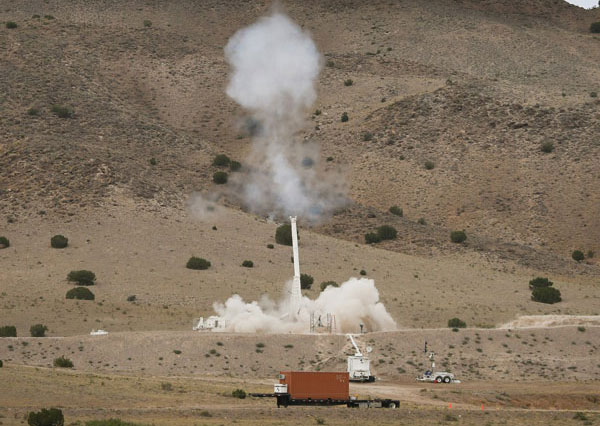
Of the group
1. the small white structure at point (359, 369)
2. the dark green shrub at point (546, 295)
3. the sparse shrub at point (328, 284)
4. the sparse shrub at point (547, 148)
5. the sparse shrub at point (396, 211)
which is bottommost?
the small white structure at point (359, 369)

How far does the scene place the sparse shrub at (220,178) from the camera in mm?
112500

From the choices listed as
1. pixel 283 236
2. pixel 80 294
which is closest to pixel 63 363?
pixel 80 294

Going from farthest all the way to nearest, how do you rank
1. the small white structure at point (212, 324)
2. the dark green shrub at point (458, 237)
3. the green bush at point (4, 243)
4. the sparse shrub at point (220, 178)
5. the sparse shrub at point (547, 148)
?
the sparse shrub at point (547, 148), the sparse shrub at point (220, 178), the dark green shrub at point (458, 237), the green bush at point (4, 243), the small white structure at point (212, 324)

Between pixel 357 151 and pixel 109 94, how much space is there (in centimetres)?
2660

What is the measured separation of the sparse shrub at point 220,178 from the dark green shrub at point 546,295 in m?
34.5

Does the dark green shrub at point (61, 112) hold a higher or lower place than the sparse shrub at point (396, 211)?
higher

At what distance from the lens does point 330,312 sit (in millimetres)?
72812

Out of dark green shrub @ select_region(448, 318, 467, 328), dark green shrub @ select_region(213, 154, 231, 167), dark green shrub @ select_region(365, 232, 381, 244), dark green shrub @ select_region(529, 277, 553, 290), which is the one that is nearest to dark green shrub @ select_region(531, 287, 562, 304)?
dark green shrub @ select_region(529, 277, 553, 290)

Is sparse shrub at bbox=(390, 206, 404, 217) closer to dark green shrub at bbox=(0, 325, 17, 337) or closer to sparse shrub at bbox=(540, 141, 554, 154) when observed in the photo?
sparse shrub at bbox=(540, 141, 554, 154)

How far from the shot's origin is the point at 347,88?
137 m

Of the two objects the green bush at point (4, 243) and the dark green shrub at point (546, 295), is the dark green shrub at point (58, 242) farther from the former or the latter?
the dark green shrub at point (546, 295)

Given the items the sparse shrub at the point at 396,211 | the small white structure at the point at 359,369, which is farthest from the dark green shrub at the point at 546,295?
the small white structure at the point at 359,369

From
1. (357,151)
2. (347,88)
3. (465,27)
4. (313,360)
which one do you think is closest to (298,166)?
(357,151)

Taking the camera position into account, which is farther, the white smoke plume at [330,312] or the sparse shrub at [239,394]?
the white smoke plume at [330,312]
